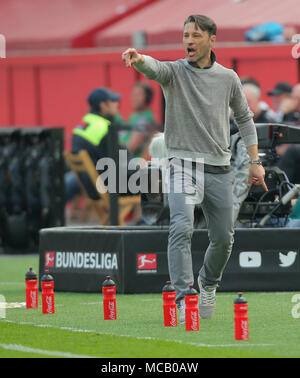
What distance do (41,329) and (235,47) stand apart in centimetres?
1306

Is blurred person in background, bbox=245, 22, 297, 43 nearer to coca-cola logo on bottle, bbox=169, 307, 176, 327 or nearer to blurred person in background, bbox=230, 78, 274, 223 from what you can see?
blurred person in background, bbox=230, 78, 274, 223

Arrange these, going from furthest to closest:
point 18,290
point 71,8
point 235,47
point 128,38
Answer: point 71,8, point 128,38, point 235,47, point 18,290

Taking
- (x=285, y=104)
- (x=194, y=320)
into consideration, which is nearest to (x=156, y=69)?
(x=194, y=320)

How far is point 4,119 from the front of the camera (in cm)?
2484

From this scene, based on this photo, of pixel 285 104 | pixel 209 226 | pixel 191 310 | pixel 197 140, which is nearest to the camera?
pixel 191 310

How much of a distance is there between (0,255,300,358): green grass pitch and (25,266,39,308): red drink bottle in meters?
0.08

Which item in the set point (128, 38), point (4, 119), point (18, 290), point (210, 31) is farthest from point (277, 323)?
point (4, 119)

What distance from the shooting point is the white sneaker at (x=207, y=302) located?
30.6ft

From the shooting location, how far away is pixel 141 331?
8.78m

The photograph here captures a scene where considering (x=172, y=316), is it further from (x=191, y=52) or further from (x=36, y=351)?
(x=191, y=52)

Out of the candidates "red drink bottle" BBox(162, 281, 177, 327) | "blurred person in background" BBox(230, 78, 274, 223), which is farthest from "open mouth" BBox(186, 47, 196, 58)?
"blurred person in background" BBox(230, 78, 274, 223)

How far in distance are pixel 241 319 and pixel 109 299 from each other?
156 centimetres

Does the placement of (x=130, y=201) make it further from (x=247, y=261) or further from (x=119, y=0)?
(x=119, y=0)

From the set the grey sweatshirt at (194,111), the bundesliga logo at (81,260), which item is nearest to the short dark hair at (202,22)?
the grey sweatshirt at (194,111)
